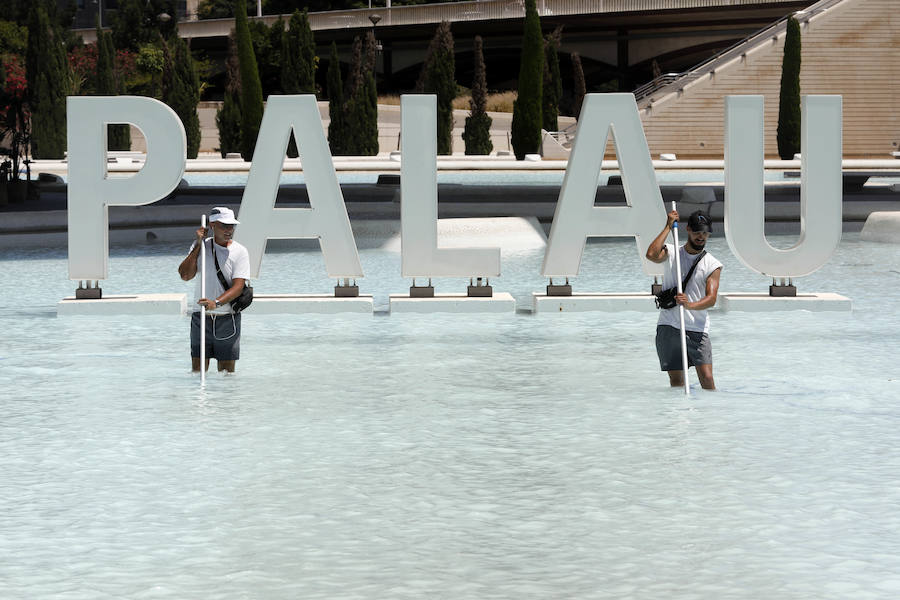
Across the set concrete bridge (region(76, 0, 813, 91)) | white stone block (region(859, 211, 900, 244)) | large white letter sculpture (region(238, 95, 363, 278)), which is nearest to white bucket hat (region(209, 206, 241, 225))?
large white letter sculpture (region(238, 95, 363, 278))

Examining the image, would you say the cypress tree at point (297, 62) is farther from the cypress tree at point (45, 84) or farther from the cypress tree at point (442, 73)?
the cypress tree at point (45, 84)

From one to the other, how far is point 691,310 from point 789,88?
40.3m

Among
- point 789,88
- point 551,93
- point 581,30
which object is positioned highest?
point 581,30

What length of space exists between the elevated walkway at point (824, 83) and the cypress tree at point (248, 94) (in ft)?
48.6

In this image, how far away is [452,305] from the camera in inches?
570

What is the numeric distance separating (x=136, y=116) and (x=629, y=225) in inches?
202

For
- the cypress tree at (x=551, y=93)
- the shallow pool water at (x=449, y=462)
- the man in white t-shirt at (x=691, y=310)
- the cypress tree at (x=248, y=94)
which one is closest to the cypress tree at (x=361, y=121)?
the cypress tree at (x=248, y=94)

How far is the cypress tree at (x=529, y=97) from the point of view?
46281mm

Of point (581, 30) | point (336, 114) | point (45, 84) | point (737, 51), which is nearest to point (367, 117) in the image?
point (336, 114)

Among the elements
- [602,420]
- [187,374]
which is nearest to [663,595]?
[602,420]

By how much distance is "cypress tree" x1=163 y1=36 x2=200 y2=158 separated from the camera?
2076 inches

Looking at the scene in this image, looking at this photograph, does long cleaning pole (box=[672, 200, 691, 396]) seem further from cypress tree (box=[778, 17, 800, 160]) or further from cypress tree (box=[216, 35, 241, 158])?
cypress tree (box=[216, 35, 241, 158])

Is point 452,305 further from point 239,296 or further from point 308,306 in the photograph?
point 239,296

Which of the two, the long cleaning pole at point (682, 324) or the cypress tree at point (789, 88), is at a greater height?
the cypress tree at point (789, 88)
